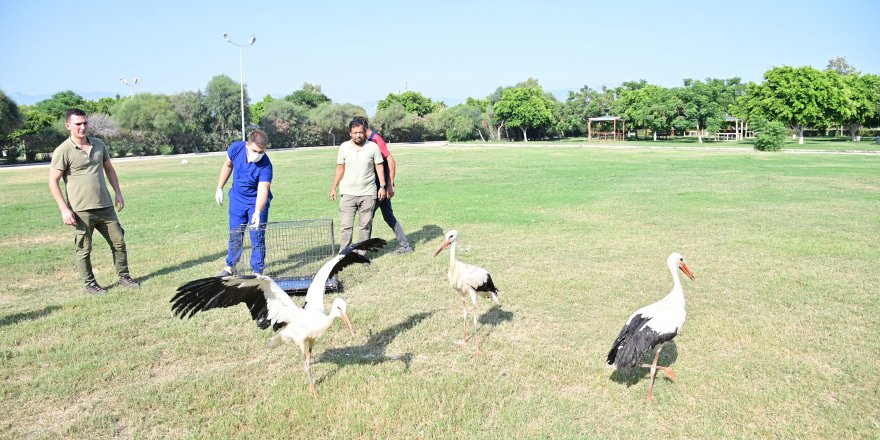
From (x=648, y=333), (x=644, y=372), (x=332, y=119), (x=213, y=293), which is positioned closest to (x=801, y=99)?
(x=332, y=119)

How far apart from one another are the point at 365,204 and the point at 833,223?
10.7 metres

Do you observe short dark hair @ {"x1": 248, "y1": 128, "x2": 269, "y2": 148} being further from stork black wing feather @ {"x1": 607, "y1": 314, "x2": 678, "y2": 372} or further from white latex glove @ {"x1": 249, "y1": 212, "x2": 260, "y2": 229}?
stork black wing feather @ {"x1": 607, "y1": 314, "x2": 678, "y2": 372}

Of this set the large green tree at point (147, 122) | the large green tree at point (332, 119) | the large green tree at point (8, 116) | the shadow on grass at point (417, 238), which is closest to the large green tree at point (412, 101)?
the large green tree at point (332, 119)

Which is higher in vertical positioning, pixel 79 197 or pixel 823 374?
Result: pixel 79 197

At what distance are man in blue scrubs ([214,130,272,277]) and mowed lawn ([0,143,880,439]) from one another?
3.91ft

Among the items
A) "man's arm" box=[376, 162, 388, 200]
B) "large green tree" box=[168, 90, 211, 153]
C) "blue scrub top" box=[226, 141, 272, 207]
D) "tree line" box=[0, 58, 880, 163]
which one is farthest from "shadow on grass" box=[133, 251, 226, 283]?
"large green tree" box=[168, 90, 211, 153]

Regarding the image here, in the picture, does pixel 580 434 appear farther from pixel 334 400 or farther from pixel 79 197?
pixel 79 197

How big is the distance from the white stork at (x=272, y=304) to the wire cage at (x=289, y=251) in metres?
2.08

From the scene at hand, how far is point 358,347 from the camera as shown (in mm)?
6098

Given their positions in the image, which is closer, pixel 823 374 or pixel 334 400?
pixel 334 400

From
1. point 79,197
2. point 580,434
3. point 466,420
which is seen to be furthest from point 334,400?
point 79,197

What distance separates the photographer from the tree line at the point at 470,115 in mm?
55344

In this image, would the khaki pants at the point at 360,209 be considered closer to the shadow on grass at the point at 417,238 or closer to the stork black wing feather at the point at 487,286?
the shadow on grass at the point at 417,238

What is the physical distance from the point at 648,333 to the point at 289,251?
300 inches
